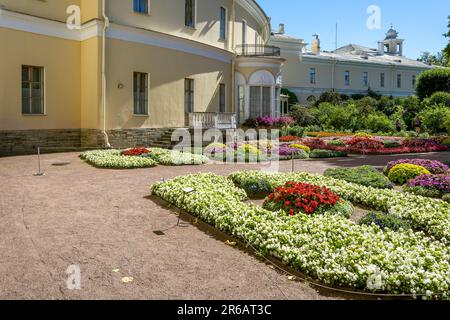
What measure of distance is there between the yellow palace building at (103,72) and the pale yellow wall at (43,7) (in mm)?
38

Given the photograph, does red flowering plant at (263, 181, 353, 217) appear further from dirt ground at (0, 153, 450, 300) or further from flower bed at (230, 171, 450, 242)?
dirt ground at (0, 153, 450, 300)

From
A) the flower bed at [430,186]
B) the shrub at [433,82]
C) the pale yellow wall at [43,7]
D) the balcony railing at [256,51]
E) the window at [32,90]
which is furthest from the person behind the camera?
the shrub at [433,82]

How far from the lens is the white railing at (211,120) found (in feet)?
68.8

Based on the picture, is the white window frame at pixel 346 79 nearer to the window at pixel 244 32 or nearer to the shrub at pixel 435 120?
the shrub at pixel 435 120

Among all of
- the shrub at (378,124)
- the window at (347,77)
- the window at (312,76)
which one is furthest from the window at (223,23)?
the window at (347,77)

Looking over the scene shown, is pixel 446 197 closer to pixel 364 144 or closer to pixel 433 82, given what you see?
pixel 364 144

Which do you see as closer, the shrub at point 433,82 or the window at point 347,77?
the shrub at point 433,82

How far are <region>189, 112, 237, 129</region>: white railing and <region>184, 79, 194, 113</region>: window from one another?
33.2 inches

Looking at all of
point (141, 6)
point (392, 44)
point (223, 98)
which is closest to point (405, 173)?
point (141, 6)

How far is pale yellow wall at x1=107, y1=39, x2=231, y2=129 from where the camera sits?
17.9 metres

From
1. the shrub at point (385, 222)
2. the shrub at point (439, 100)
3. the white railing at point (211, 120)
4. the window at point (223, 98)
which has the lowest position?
the shrub at point (385, 222)
